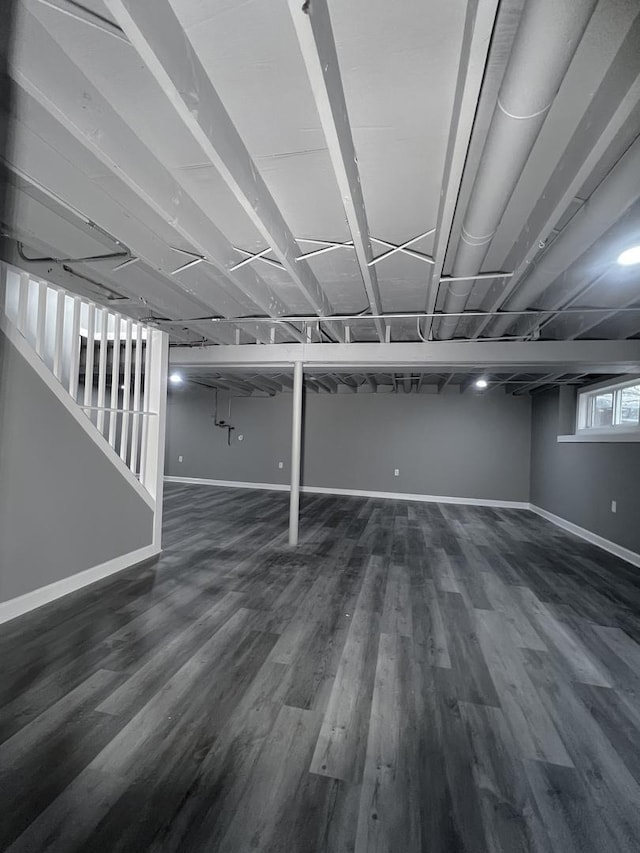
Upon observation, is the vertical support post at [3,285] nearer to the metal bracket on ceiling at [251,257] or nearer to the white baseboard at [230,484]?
the metal bracket on ceiling at [251,257]

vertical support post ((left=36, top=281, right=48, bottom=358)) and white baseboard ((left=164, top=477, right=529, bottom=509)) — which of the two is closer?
vertical support post ((left=36, top=281, right=48, bottom=358))

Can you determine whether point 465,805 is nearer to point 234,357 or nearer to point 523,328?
point 523,328

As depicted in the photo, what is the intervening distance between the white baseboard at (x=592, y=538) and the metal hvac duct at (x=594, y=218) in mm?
3275

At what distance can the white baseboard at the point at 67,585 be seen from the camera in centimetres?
246

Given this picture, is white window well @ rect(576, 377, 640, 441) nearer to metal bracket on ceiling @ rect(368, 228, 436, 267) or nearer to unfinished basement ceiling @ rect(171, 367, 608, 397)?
unfinished basement ceiling @ rect(171, 367, 608, 397)

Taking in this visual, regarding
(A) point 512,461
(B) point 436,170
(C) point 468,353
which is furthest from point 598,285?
(A) point 512,461

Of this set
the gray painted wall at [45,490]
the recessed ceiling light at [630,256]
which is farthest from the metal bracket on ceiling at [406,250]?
the gray painted wall at [45,490]

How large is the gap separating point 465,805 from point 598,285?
311 centimetres

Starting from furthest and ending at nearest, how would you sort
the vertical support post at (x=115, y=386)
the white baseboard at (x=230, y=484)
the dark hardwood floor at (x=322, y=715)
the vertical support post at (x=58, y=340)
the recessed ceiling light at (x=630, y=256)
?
the white baseboard at (x=230, y=484) → the vertical support post at (x=115, y=386) → the vertical support post at (x=58, y=340) → the recessed ceiling light at (x=630, y=256) → the dark hardwood floor at (x=322, y=715)

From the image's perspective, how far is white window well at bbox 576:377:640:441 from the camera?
4551mm

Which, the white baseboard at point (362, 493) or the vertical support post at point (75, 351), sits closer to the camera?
the vertical support post at point (75, 351)

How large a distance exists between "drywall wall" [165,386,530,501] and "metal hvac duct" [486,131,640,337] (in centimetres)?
506

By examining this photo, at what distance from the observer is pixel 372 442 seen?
25.7ft

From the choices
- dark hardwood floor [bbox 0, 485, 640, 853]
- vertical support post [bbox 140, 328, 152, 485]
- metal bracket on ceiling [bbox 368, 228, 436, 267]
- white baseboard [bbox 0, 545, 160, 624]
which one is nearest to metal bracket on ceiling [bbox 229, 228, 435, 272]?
metal bracket on ceiling [bbox 368, 228, 436, 267]
